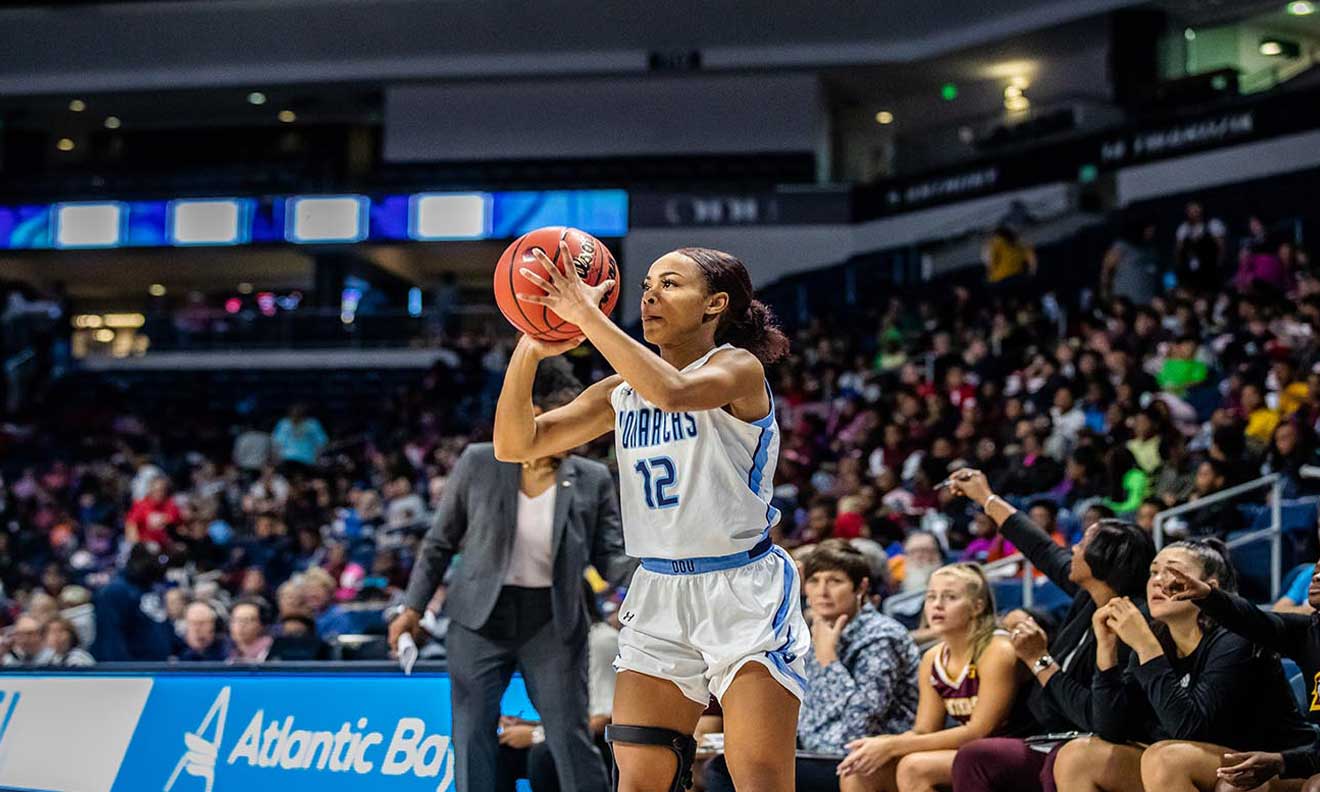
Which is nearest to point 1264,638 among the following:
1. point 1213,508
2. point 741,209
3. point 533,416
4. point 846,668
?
point 846,668

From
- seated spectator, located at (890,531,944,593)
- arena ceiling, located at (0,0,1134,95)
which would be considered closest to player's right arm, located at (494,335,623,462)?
seated spectator, located at (890,531,944,593)

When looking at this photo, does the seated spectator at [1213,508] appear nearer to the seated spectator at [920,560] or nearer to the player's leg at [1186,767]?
the seated spectator at [920,560]

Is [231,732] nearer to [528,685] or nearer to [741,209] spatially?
[528,685]

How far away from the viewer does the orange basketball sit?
3691 millimetres

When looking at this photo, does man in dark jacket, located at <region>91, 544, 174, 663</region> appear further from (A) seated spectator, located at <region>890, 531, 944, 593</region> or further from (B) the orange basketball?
(B) the orange basketball

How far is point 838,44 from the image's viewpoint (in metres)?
23.0

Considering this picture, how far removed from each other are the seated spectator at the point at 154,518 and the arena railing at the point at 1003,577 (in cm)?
819

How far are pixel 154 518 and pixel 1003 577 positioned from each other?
28.5 feet

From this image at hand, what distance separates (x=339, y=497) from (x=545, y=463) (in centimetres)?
1133

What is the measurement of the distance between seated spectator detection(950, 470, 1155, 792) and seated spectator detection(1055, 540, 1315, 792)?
0.12m

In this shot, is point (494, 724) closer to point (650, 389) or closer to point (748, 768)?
point (748, 768)

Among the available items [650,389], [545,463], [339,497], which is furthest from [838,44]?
[650,389]

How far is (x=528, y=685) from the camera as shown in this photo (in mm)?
5480

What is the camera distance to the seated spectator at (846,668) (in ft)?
17.9
